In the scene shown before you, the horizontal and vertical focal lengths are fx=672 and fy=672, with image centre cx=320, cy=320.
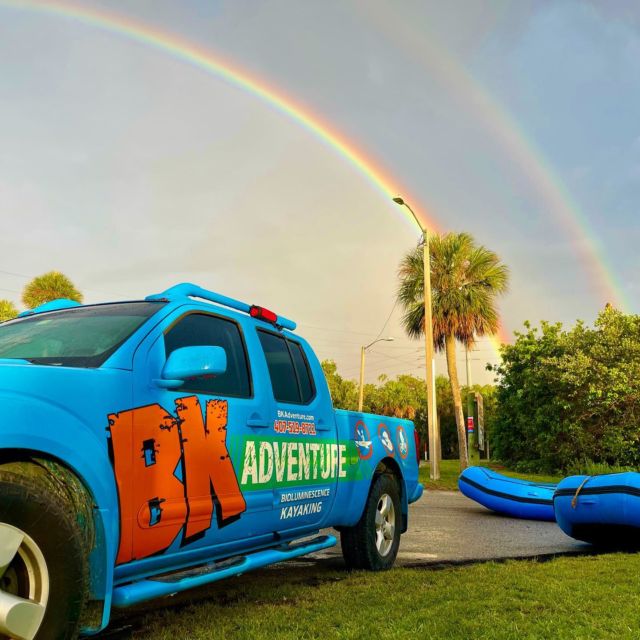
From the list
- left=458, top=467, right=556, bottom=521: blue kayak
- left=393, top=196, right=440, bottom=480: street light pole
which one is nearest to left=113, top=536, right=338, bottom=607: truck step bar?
left=458, top=467, right=556, bottom=521: blue kayak

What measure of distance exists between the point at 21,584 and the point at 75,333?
1500 mm

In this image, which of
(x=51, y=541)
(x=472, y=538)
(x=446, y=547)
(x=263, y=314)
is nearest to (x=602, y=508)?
(x=446, y=547)

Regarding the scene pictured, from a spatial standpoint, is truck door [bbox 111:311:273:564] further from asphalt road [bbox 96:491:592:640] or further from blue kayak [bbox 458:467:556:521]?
blue kayak [bbox 458:467:556:521]

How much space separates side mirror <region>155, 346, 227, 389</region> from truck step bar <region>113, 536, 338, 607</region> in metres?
0.94

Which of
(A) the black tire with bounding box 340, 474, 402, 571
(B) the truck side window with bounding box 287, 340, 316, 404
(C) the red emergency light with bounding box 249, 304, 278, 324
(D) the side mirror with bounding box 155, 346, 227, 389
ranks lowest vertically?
(A) the black tire with bounding box 340, 474, 402, 571

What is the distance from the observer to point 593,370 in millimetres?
23578

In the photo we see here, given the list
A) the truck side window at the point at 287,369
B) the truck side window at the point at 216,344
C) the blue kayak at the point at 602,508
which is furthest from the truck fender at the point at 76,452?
the blue kayak at the point at 602,508

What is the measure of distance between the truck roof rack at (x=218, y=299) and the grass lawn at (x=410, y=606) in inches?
Result: 75.5

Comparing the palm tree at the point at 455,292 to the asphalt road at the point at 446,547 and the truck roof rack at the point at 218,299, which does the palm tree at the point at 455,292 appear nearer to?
the asphalt road at the point at 446,547

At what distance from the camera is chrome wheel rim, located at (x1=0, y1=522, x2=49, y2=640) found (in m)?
2.32

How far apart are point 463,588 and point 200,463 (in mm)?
2572

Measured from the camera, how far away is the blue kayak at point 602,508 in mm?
7039

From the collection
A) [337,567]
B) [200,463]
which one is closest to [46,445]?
[200,463]

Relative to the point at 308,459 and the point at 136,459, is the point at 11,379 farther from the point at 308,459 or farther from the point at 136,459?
the point at 308,459
